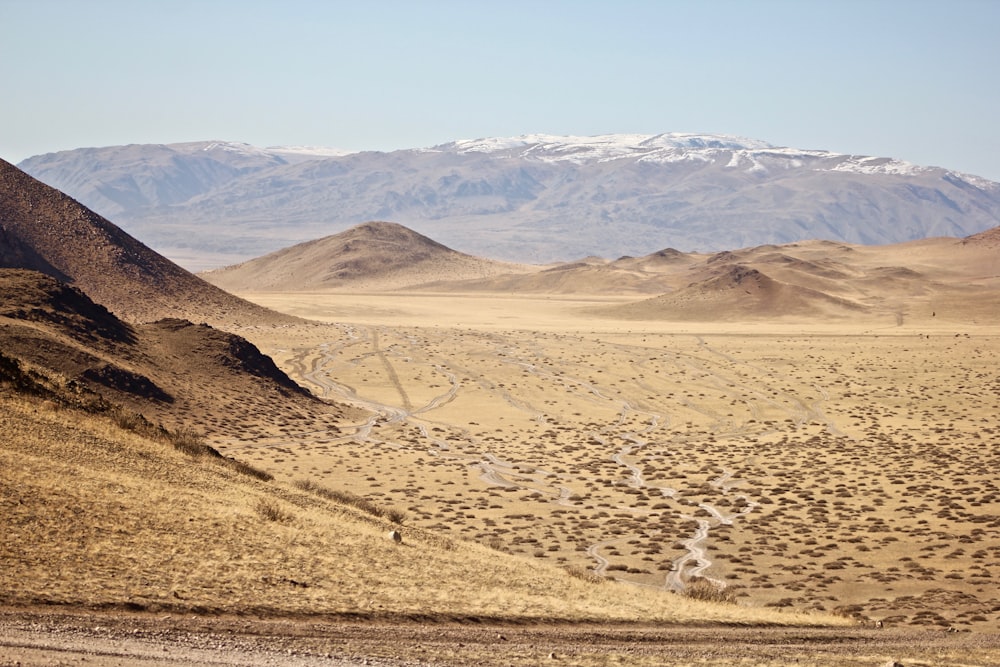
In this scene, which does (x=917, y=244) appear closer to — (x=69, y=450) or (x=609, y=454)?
(x=609, y=454)

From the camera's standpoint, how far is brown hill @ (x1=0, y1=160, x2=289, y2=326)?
230ft

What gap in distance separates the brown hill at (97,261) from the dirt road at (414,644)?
5845 centimetres

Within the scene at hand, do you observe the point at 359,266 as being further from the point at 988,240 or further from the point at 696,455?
the point at 696,455

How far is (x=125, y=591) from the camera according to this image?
14.0 metres

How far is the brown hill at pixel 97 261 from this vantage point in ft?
230

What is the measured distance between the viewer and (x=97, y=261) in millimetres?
74500

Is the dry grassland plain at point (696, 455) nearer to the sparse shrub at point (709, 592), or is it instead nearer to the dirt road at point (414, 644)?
the sparse shrub at point (709, 592)

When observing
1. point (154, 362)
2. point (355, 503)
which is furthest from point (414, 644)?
point (154, 362)

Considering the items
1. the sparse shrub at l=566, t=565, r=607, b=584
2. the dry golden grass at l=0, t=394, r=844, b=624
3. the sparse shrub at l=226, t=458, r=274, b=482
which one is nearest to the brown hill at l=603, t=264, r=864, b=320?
the sparse shrub at l=226, t=458, r=274, b=482

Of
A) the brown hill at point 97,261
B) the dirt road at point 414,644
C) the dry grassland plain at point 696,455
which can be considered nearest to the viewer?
the dirt road at point 414,644

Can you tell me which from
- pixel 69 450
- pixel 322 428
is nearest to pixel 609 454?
pixel 322 428

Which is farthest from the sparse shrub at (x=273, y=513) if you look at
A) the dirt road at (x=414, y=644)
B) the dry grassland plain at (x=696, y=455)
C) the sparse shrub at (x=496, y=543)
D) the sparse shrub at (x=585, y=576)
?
the dry grassland plain at (x=696, y=455)

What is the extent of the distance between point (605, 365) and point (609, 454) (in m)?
29.5

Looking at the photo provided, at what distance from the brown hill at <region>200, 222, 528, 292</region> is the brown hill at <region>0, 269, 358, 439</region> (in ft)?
371
